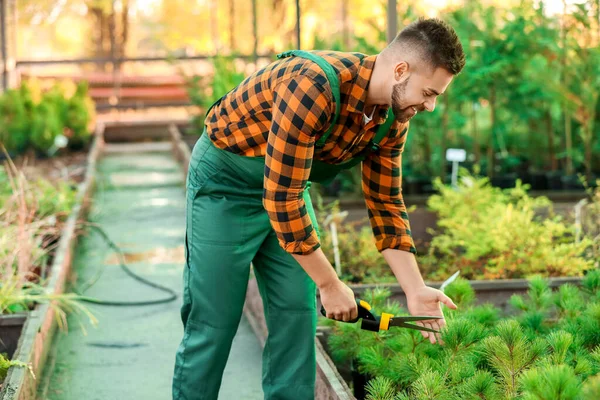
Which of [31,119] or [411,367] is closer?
[411,367]

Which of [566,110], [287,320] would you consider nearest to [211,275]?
[287,320]

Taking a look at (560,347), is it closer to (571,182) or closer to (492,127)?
(571,182)

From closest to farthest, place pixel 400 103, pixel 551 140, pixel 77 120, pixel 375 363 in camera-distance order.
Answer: pixel 400 103 → pixel 375 363 → pixel 551 140 → pixel 77 120

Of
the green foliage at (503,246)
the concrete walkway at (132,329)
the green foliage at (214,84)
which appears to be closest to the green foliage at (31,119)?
the green foliage at (214,84)

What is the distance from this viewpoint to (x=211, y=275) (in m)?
3.00

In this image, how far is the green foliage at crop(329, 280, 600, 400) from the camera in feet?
7.43

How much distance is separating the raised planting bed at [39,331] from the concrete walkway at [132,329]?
0.13 meters

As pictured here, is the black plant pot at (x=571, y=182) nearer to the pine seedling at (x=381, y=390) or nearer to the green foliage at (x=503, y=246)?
the green foliage at (x=503, y=246)

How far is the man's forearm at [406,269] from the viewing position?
299cm

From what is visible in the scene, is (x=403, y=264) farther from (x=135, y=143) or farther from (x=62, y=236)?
(x=135, y=143)

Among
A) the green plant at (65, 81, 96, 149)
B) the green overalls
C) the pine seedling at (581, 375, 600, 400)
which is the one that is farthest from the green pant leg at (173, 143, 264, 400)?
the green plant at (65, 81, 96, 149)

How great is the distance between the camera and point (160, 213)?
328 inches

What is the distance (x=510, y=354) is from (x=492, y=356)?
2.3 inches

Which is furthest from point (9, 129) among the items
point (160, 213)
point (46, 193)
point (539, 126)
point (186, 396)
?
point (186, 396)
